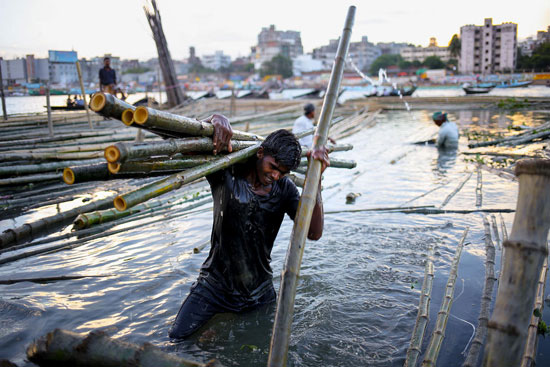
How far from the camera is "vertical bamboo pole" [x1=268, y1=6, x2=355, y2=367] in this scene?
2164mm

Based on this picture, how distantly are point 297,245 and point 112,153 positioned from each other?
1.02m

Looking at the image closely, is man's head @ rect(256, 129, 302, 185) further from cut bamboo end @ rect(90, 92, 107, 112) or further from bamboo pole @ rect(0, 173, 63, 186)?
bamboo pole @ rect(0, 173, 63, 186)

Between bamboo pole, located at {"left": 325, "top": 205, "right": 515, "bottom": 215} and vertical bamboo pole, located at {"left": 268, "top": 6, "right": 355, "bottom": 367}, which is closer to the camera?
vertical bamboo pole, located at {"left": 268, "top": 6, "right": 355, "bottom": 367}

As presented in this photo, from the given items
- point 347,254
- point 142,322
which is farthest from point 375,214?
point 142,322

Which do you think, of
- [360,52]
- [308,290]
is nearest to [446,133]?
[308,290]

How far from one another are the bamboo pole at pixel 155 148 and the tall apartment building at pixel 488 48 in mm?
85686

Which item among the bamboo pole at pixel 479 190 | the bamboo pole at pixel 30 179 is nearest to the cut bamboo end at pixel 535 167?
the bamboo pole at pixel 479 190

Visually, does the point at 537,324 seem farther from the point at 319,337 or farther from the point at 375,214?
the point at 375,214

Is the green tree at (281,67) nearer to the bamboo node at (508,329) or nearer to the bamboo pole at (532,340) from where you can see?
the bamboo pole at (532,340)

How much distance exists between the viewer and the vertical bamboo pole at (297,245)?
7.10 feet

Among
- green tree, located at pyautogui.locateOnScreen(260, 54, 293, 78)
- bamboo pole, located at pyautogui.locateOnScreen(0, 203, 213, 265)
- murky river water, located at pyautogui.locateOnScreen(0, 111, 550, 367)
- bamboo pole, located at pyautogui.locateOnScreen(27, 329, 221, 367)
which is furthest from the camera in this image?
green tree, located at pyautogui.locateOnScreen(260, 54, 293, 78)

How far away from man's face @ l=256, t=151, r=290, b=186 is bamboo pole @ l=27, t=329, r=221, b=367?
1.35m

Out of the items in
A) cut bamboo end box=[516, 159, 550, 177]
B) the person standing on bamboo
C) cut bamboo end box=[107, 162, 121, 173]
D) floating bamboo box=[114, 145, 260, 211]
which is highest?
the person standing on bamboo

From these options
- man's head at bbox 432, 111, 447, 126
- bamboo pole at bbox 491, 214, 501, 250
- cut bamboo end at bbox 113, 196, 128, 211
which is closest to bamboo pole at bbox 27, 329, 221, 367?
cut bamboo end at bbox 113, 196, 128, 211
